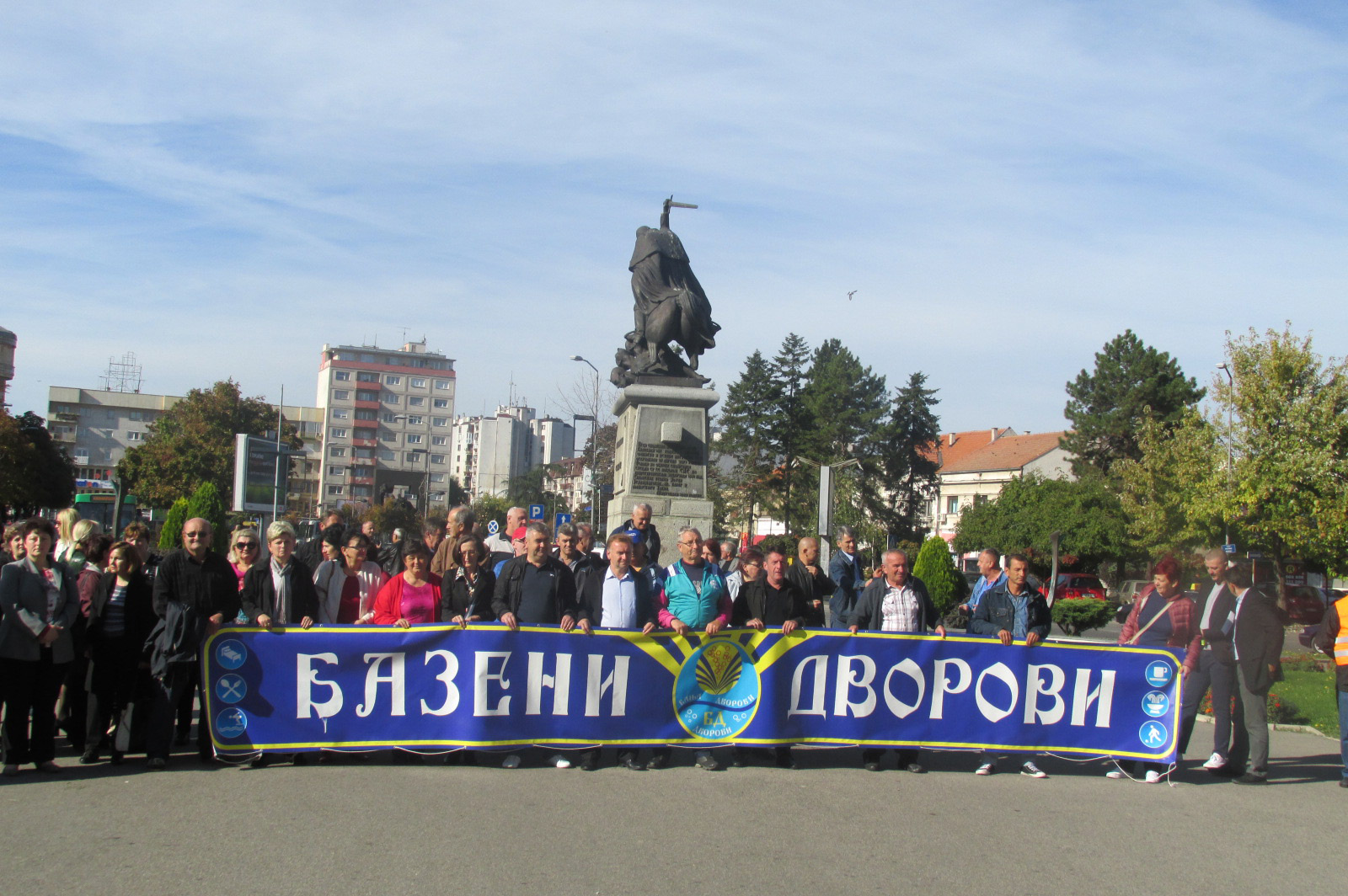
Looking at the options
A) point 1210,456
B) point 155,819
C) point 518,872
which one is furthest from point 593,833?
point 1210,456

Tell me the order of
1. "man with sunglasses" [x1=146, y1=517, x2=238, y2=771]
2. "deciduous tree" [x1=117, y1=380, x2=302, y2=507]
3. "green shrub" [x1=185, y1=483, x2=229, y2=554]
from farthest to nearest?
"deciduous tree" [x1=117, y1=380, x2=302, y2=507] → "green shrub" [x1=185, y1=483, x2=229, y2=554] → "man with sunglasses" [x1=146, y1=517, x2=238, y2=771]

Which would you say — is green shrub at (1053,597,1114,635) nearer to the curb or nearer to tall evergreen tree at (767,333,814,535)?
the curb

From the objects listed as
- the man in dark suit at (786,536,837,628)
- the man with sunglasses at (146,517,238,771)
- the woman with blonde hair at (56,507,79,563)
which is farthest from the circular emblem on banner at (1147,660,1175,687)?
the woman with blonde hair at (56,507,79,563)

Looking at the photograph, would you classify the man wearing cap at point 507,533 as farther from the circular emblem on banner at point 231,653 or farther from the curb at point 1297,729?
the curb at point 1297,729

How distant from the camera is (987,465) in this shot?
103688 mm

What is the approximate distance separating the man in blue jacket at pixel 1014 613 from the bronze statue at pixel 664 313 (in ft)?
27.5

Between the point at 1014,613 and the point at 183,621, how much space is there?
5.97 m

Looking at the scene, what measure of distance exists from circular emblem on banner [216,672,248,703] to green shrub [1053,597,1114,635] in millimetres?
14493

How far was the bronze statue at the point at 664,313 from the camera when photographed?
1630 centimetres

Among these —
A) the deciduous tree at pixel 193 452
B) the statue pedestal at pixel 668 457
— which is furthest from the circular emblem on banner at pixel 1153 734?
the deciduous tree at pixel 193 452

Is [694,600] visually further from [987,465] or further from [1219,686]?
[987,465]

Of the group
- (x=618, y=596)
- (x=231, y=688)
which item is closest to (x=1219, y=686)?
(x=618, y=596)

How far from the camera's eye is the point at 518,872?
208 inches

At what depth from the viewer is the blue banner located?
302 inches
